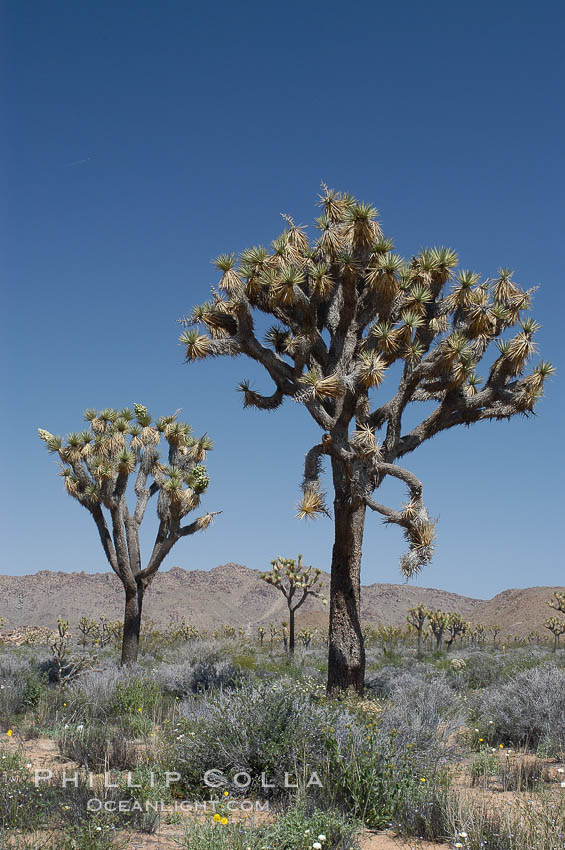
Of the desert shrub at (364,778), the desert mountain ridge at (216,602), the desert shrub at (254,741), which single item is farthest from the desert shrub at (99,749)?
the desert mountain ridge at (216,602)

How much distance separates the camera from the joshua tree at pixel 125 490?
51.3 feet

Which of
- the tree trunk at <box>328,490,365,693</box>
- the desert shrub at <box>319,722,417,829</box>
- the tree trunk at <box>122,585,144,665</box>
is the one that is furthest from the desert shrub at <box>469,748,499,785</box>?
the tree trunk at <box>122,585,144,665</box>

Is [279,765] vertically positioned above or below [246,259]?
below

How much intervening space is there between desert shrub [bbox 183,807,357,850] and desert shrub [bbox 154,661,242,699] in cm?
732

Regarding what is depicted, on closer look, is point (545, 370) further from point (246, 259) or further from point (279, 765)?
point (279, 765)

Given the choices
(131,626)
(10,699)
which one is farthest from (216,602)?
(10,699)

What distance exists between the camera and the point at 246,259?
1135 cm

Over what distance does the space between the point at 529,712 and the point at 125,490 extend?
10.3m

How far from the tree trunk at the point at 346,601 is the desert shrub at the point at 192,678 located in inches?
96.7

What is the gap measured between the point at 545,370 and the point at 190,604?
64.1 m

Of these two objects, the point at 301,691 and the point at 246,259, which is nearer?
the point at 301,691

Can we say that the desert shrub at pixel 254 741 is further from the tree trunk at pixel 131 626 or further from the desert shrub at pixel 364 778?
the tree trunk at pixel 131 626

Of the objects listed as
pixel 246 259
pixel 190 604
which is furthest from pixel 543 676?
pixel 190 604

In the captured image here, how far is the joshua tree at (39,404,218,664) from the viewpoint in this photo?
15641 mm
